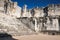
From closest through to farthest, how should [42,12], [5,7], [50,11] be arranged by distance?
1. [5,7]
2. [50,11]
3. [42,12]

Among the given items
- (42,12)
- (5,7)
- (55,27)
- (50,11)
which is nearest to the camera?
(55,27)

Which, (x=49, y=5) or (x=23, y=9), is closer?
(x=49, y=5)

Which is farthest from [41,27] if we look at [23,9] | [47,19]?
[23,9]

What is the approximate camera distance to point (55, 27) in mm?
24703

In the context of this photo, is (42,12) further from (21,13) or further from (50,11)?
(21,13)

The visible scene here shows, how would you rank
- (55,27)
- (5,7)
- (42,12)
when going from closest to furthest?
(55,27)
(5,7)
(42,12)

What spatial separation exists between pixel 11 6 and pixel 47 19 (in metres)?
11.0

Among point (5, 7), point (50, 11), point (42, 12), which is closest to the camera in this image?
point (5, 7)

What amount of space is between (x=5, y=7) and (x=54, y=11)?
12.0 meters

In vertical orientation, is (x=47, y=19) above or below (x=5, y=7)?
below

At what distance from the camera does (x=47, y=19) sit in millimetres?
25234

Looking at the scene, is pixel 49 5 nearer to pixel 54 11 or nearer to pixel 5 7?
pixel 54 11

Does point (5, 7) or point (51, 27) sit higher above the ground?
point (5, 7)

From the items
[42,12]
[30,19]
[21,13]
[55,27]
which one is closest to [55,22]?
[55,27]
